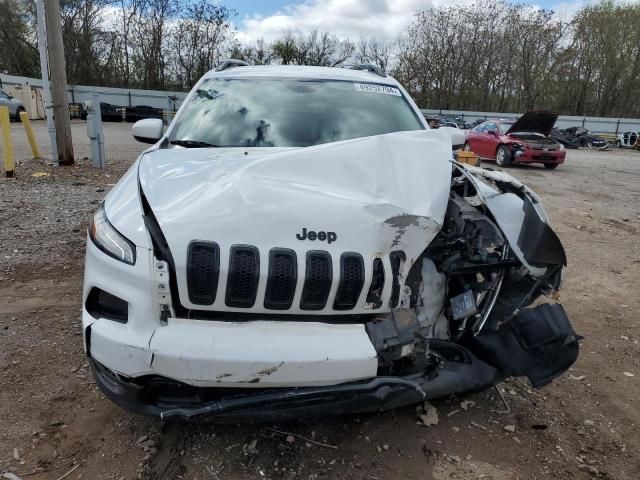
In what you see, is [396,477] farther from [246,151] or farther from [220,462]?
[246,151]

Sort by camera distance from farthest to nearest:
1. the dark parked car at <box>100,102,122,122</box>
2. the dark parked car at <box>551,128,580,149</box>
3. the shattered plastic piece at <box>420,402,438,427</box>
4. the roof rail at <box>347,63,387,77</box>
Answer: the dark parked car at <box>100,102,122,122</box>, the dark parked car at <box>551,128,580,149</box>, the roof rail at <box>347,63,387,77</box>, the shattered plastic piece at <box>420,402,438,427</box>

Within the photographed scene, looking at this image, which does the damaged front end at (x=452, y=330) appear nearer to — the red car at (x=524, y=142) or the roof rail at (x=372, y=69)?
the roof rail at (x=372, y=69)

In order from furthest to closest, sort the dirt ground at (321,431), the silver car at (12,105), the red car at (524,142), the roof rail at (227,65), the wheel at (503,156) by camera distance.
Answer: the silver car at (12,105) < the wheel at (503,156) < the red car at (524,142) < the roof rail at (227,65) < the dirt ground at (321,431)

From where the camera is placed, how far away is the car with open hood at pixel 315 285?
→ 6.15 ft

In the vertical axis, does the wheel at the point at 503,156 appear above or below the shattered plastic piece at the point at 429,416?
above

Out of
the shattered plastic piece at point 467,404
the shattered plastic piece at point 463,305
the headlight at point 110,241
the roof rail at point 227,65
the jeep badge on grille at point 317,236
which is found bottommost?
the shattered plastic piece at point 467,404

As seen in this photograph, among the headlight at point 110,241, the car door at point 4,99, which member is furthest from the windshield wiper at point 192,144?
the car door at point 4,99

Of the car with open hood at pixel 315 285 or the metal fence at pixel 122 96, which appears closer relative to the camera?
the car with open hood at pixel 315 285

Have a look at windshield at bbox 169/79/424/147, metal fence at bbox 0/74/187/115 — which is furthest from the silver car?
windshield at bbox 169/79/424/147

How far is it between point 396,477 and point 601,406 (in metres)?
1.40

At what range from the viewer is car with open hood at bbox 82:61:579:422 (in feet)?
6.15

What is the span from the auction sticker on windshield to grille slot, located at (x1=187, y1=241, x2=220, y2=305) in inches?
92.6

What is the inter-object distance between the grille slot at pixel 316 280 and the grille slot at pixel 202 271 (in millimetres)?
352

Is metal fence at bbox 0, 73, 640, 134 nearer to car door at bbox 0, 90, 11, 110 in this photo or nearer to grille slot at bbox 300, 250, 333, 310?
car door at bbox 0, 90, 11, 110
